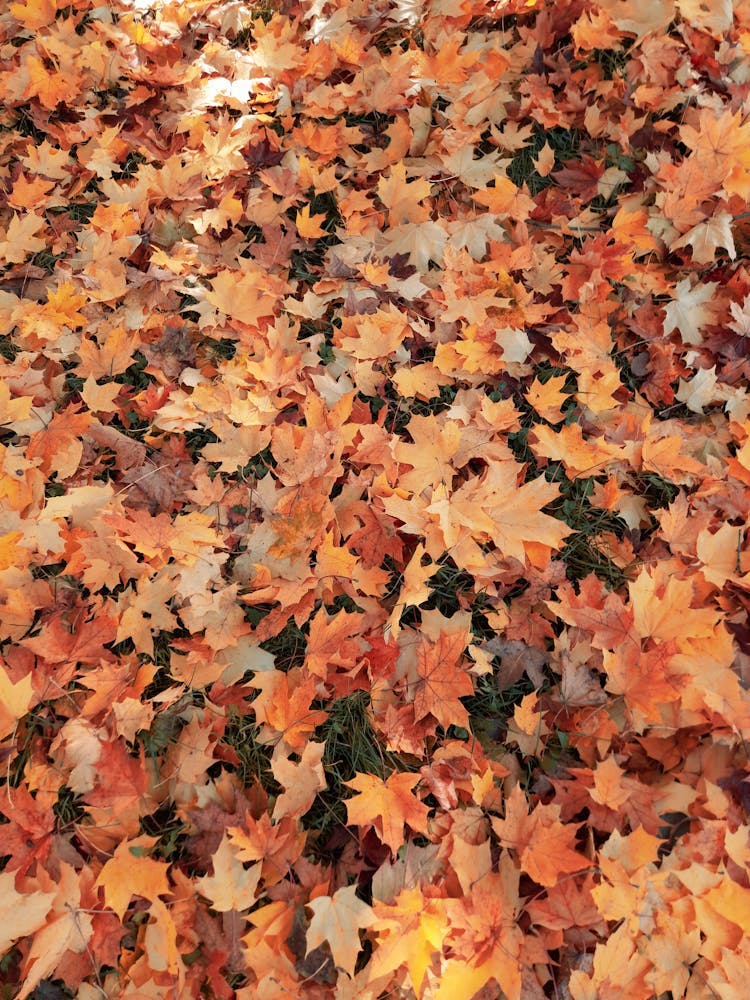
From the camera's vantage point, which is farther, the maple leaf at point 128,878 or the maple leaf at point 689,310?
the maple leaf at point 689,310

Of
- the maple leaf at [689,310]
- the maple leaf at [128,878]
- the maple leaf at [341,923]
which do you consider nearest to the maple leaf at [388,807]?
the maple leaf at [341,923]

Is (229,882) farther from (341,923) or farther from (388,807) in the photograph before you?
(388,807)

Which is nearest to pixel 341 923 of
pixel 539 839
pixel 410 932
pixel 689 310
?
pixel 410 932

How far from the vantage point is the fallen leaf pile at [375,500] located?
136 cm

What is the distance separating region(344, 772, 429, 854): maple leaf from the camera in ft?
4.69

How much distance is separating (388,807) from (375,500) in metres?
0.74

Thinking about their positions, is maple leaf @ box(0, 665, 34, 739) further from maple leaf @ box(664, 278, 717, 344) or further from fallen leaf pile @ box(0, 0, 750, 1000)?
maple leaf @ box(664, 278, 717, 344)

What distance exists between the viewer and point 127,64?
2814 millimetres

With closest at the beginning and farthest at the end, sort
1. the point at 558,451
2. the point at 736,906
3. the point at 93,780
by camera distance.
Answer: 1. the point at 736,906
2. the point at 93,780
3. the point at 558,451

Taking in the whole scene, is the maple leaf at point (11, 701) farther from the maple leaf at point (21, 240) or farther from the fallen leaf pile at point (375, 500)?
the maple leaf at point (21, 240)

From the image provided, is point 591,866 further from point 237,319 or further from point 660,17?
point 660,17

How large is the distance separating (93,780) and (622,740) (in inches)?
45.8

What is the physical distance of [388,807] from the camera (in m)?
1.46

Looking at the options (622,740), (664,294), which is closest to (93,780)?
(622,740)
